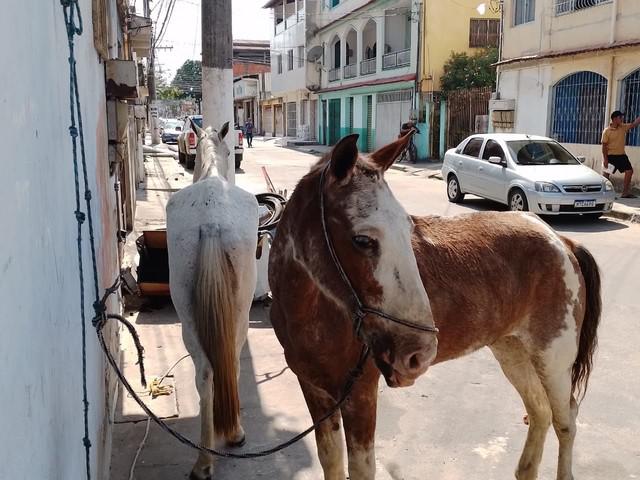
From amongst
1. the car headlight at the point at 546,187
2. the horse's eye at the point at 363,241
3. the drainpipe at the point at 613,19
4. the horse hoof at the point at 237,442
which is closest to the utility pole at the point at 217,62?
the horse hoof at the point at 237,442

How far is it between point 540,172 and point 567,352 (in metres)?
8.95

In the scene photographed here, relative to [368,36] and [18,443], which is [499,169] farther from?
[368,36]

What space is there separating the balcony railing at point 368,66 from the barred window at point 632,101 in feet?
52.8

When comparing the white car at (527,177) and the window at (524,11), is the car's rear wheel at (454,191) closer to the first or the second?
the white car at (527,177)

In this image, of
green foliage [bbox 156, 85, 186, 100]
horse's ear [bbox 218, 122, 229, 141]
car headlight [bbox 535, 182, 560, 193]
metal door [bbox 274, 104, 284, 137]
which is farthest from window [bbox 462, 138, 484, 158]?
green foliage [bbox 156, 85, 186, 100]

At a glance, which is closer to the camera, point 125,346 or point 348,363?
point 348,363

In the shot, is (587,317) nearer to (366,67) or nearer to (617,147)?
(617,147)

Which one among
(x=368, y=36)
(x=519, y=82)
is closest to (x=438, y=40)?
(x=519, y=82)

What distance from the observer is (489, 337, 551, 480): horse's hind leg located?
3.36 meters

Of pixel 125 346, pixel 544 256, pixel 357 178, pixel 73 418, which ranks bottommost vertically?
pixel 125 346

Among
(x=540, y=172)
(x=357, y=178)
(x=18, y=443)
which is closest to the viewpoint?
(x=18, y=443)

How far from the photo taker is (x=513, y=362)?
353 centimetres

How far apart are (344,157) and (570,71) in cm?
1615

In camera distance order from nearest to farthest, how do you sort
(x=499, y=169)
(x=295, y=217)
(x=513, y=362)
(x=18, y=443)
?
1. (x=18, y=443)
2. (x=295, y=217)
3. (x=513, y=362)
4. (x=499, y=169)
